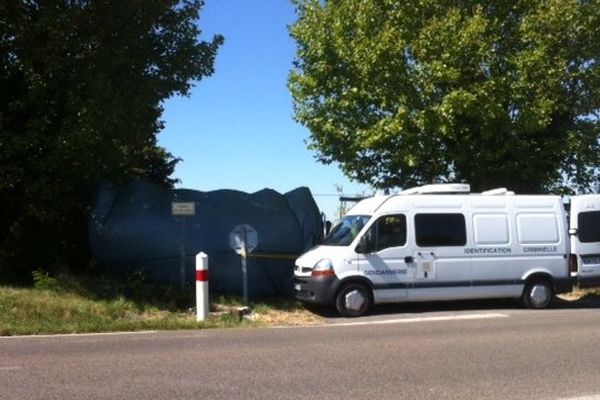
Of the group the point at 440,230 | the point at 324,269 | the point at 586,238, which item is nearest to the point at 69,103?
the point at 324,269

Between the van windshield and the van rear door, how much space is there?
219 inches

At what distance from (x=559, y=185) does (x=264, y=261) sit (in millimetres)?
9643

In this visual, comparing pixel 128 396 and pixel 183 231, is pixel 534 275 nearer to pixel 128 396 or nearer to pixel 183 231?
pixel 183 231

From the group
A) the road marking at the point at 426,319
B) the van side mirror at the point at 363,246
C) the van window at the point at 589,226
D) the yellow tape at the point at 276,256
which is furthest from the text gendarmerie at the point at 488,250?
the yellow tape at the point at 276,256

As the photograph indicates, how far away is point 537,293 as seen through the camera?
51.4ft

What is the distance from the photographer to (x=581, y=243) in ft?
56.0

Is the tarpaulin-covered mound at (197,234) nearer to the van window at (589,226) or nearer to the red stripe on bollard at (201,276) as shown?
the red stripe on bollard at (201,276)

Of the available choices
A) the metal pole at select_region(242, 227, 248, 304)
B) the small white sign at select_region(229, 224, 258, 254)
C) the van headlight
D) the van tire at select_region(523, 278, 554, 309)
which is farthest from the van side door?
the van tire at select_region(523, 278, 554, 309)

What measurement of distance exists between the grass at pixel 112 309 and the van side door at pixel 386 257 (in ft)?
4.68

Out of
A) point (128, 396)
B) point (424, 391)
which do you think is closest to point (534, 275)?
point (424, 391)

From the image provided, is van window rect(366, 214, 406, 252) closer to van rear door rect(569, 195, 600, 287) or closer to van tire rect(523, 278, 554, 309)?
van tire rect(523, 278, 554, 309)

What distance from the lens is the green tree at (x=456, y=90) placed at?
18500mm

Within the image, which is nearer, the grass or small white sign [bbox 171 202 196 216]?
the grass

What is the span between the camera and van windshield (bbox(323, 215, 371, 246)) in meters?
14.6
